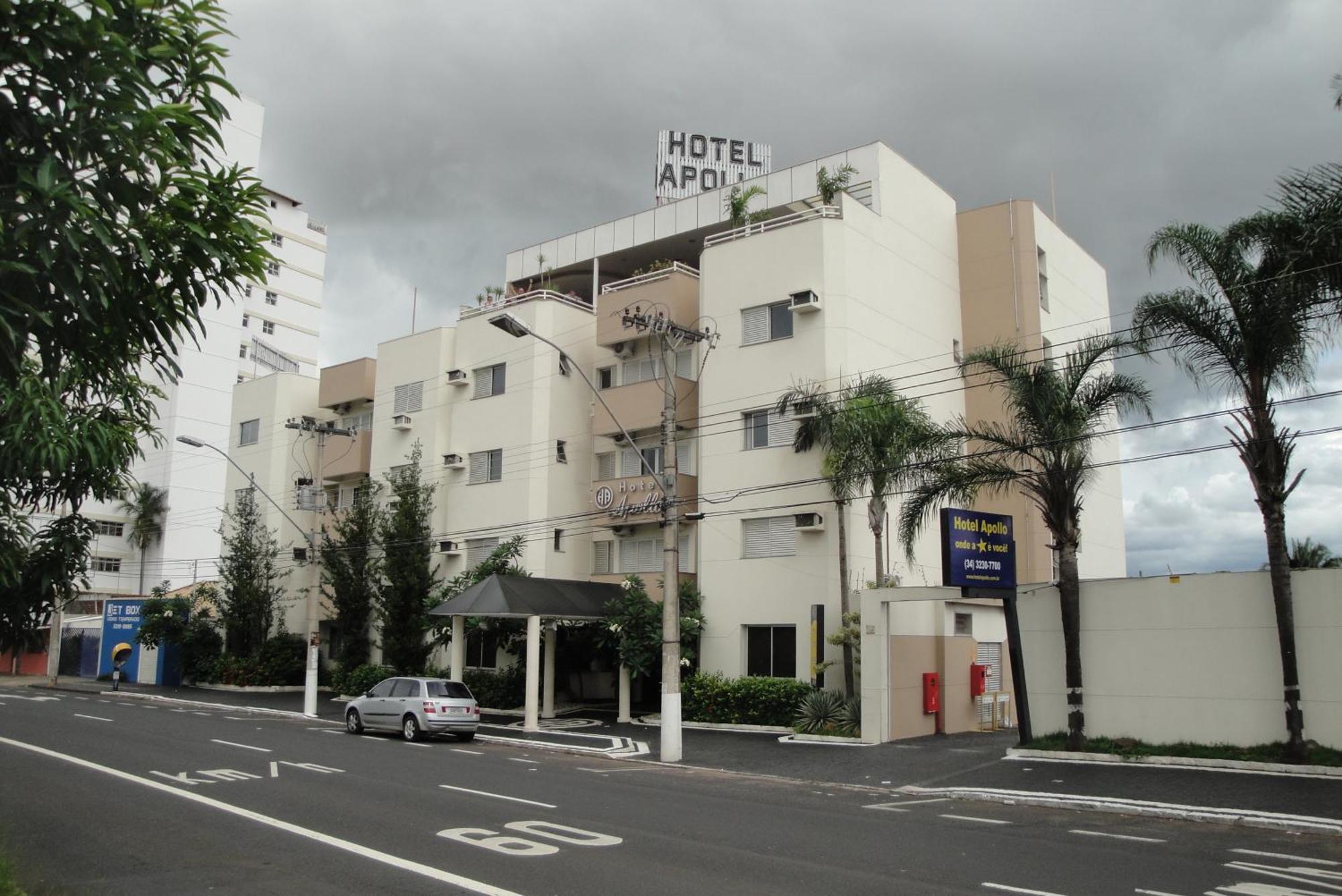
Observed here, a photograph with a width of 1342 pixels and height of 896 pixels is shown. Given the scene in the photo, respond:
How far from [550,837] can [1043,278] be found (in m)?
30.8

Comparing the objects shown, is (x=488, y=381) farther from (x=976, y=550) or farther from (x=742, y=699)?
(x=976, y=550)

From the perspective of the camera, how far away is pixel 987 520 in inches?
845

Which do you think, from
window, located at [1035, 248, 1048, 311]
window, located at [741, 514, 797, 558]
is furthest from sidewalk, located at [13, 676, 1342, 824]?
window, located at [1035, 248, 1048, 311]

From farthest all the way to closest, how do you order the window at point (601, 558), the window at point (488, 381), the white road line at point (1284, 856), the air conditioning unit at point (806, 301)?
the window at point (488, 381), the window at point (601, 558), the air conditioning unit at point (806, 301), the white road line at point (1284, 856)

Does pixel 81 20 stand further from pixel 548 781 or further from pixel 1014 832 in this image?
pixel 548 781

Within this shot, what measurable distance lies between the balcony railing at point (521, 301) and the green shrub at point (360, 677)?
1335 cm

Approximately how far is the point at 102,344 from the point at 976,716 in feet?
81.6

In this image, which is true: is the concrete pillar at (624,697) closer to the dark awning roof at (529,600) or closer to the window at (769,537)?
the dark awning roof at (529,600)

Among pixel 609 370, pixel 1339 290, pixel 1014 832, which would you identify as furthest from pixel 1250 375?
pixel 609 370

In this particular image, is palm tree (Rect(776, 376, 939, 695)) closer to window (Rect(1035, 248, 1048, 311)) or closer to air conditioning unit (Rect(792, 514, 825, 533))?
air conditioning unit (Rect(792, 514, 825, 533))

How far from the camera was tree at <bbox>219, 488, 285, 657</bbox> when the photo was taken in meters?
44.1

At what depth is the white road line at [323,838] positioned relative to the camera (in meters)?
9.42

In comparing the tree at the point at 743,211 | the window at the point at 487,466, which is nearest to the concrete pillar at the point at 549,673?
the window at the point at 487,466

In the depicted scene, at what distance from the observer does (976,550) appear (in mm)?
20922
